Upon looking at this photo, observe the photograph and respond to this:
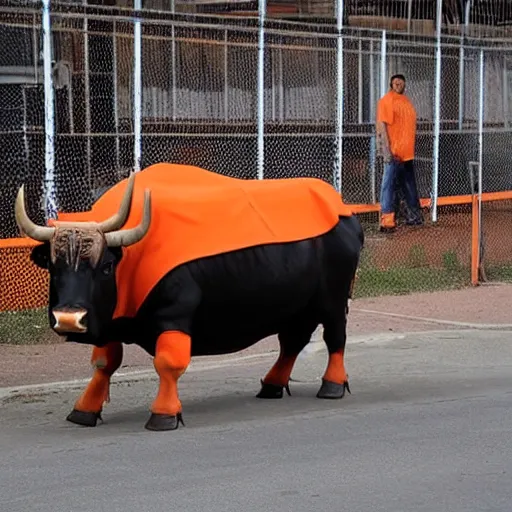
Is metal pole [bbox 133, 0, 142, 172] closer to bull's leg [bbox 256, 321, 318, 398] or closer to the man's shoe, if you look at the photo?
the man's shoe

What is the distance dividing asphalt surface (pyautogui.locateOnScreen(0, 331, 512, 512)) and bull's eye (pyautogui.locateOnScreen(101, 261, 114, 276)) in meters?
0.98

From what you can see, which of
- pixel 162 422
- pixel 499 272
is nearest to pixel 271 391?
pixel 162 422

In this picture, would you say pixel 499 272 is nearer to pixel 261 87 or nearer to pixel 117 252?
pixel 261 87

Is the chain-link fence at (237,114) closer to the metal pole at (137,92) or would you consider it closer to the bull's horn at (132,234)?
the metal pole at (137,92)

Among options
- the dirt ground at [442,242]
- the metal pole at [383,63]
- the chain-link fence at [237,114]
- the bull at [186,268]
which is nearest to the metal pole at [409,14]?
the chain-link fence at [237,114]

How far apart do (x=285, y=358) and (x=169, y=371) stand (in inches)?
58.7

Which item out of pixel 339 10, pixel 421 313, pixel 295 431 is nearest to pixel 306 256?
pixel 295 431

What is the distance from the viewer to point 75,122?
1468 cm

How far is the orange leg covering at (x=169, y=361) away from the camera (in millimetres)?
7809

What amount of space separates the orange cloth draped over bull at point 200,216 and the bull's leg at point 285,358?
0.75 metres

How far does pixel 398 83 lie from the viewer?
17.3 meters

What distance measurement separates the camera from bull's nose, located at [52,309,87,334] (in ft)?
24.0

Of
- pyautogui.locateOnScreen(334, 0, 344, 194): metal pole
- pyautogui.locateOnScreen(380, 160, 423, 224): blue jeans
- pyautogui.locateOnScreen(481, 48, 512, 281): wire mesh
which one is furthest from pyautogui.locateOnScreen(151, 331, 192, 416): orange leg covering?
pyautogui.locateOnScreen(481, 48, 512, 281): wire mesh

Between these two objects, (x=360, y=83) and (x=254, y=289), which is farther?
(x=360, y=83)
